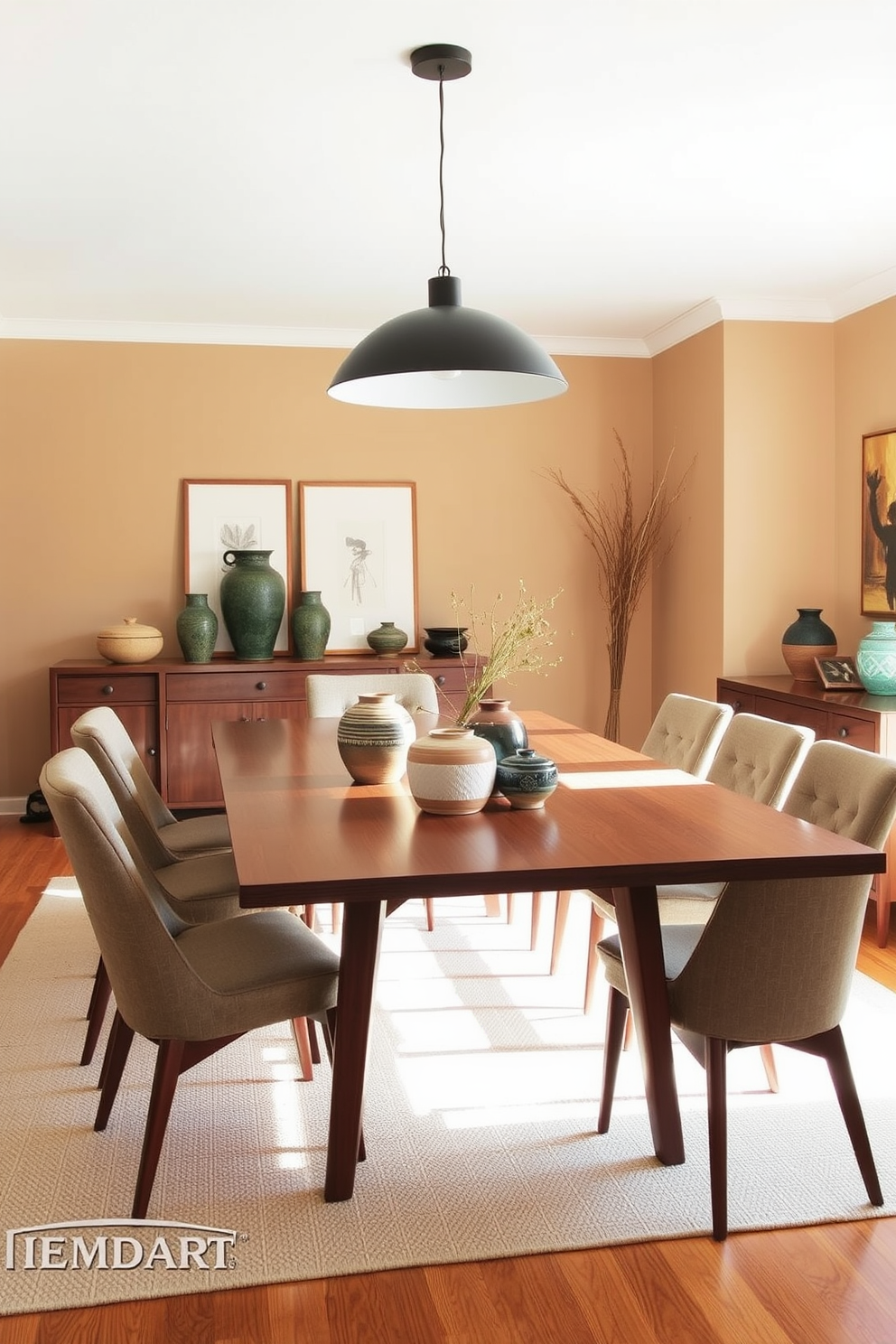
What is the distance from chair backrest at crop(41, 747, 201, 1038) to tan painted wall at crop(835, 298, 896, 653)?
407 cm

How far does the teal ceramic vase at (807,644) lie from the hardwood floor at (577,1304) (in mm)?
3353

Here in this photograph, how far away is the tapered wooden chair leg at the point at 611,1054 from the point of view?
2.58 meters

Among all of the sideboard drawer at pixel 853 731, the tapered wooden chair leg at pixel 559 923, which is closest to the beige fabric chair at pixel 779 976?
the tapered wooden chair leg at pixel 559 923

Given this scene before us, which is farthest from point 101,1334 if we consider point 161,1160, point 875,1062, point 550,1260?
point 875,1062

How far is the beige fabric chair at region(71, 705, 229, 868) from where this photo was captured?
2.98 meters

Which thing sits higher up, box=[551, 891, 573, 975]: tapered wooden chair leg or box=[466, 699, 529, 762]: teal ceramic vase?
box=[466, 699, 529, 762]: teal ceramic vase

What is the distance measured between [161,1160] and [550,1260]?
0.87 m

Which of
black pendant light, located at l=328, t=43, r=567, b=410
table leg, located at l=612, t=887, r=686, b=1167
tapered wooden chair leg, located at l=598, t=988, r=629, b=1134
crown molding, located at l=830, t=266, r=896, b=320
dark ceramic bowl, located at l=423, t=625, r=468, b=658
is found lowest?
tapered wooden chair leg, located at l=598, t=988, r=629, b=1134

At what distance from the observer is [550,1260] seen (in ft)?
6.97

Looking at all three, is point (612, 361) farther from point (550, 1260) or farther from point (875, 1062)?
point (550, 1260)

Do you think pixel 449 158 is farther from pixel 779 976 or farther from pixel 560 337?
pixel 779 976

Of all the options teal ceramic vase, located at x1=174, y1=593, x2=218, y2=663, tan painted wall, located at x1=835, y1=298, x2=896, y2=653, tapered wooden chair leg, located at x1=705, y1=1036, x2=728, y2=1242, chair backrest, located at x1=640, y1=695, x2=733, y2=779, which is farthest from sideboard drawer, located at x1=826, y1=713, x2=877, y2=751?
teal ceramic vase, located at x1=174, y1=593, x2=218, y2=663

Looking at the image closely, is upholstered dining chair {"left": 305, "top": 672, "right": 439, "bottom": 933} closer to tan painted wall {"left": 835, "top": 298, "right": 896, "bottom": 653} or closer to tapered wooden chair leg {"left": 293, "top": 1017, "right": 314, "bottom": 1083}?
tapered wooden chair leg {"left": 293, "top": 1017, "right": 314, "bottom": 1083}

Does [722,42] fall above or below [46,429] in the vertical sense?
above
